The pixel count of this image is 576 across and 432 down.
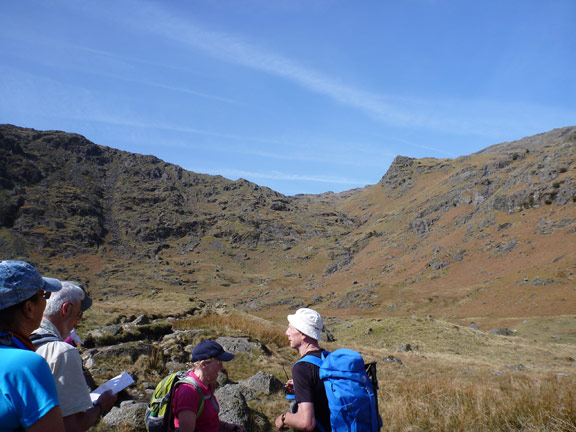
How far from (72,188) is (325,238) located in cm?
9854

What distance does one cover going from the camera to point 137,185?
158 m

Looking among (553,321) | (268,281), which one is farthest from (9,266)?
(268,281)

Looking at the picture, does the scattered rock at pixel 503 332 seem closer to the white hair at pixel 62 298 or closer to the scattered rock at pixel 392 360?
the scattered rock at pixel 392 360

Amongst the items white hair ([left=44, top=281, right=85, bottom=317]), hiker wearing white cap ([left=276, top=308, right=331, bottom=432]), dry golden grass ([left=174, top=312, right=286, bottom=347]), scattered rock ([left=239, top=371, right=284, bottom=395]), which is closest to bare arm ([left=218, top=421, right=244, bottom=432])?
hiker wearing white cap ([left=276, top=308, right=331, bottom=432])

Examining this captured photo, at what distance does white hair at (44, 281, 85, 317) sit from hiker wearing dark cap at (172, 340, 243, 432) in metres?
1.26

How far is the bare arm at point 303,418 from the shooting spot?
10.4 feet

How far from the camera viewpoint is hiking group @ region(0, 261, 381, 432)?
1.70 meters

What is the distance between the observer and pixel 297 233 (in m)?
134

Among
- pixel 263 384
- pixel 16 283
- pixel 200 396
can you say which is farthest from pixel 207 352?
pixel 263 384

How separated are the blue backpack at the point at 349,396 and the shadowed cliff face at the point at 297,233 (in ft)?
72.2

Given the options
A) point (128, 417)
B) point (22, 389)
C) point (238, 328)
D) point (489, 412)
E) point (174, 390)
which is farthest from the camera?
point (238, 328)

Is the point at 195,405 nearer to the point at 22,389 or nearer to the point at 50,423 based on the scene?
the point at 50,423

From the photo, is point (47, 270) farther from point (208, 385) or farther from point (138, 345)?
point (208, 385)

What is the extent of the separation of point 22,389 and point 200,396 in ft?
7.25
